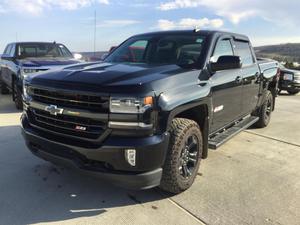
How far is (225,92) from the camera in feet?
14.7

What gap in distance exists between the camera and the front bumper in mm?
2994

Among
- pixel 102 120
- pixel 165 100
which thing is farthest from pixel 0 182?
pixel 165 100

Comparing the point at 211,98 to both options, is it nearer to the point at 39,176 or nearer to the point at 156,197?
the point at 156,197

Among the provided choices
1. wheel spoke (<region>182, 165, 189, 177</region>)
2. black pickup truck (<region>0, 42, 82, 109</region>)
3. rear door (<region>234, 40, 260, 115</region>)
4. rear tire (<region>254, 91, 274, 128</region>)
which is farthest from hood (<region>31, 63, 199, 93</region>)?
black pickup truck (<region>0, 42, 82, 109</region>)

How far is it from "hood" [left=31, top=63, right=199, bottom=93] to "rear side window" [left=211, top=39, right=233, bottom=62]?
2.19ft

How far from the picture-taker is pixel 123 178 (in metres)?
3.04

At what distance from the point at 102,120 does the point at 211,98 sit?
1.56 m

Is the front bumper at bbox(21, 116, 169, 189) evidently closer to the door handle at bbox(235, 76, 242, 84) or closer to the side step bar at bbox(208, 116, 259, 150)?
the side step bar at bbox(208, 116, 259, 150)

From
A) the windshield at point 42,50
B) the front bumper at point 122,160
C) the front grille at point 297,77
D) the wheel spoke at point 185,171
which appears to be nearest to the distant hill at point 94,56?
the windshield at point 42,50

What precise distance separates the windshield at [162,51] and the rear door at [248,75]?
109 centimetres

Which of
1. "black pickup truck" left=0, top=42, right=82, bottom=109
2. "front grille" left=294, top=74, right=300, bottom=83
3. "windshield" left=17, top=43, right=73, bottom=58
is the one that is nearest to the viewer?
"black pickup truck" left=0, top=42, right=82, bottom=109

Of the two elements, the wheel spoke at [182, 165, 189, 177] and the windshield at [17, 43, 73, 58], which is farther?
the windshield at [17, 43, 73, 58]

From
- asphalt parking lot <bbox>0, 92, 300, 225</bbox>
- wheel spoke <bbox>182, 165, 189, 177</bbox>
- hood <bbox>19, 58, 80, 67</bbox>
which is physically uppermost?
hood <bbox>19, 58, 80, 67</bbox>

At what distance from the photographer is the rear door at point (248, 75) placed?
5.30 meters
